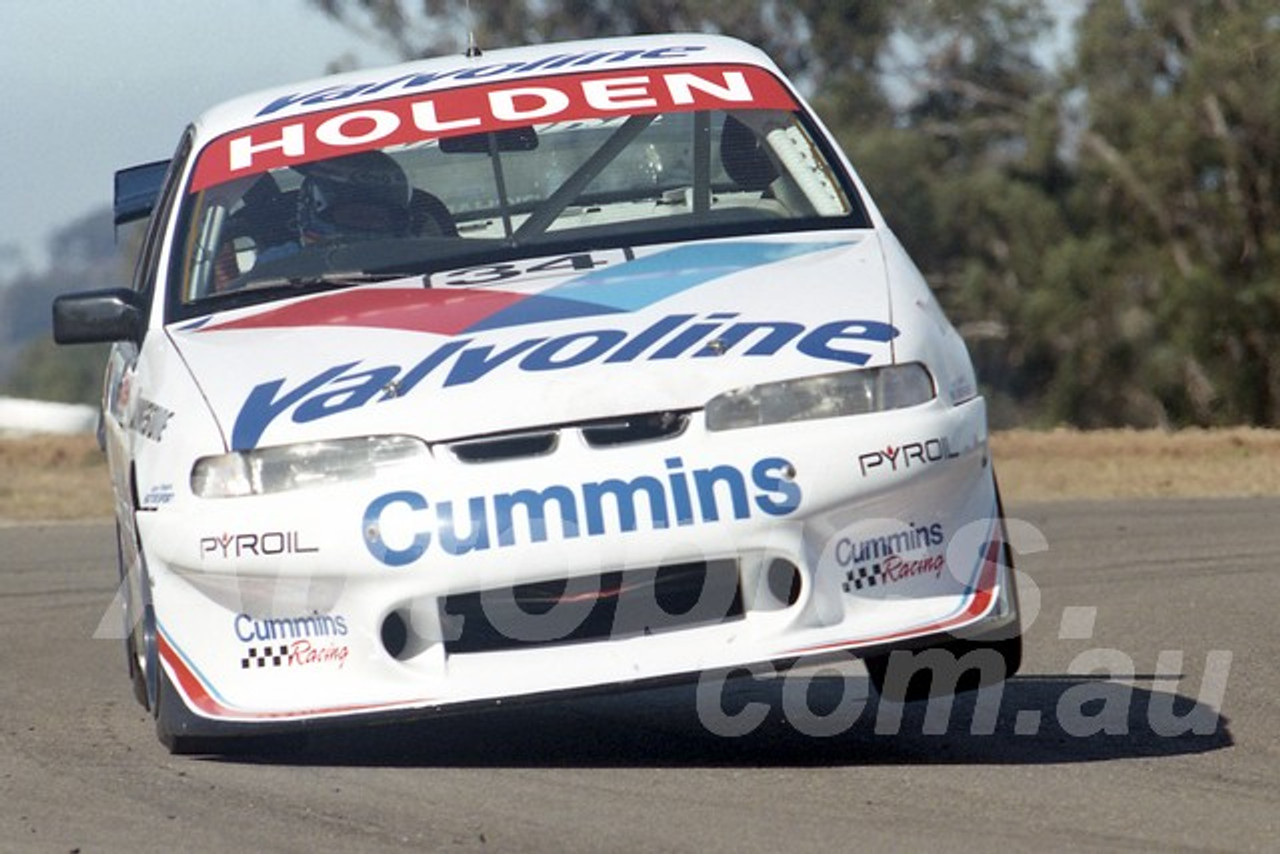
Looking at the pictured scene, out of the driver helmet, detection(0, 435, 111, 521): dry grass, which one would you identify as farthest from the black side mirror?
detection(0, 435, 111, 521): dry grass

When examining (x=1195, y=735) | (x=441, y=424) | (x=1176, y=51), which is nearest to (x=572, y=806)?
(x=441, y=424)

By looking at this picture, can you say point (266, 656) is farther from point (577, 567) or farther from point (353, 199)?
point (353, 199)

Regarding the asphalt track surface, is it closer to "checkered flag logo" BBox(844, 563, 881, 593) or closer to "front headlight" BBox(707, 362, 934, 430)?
"checkered flag logo" BBox(844, 563, 881, 593)

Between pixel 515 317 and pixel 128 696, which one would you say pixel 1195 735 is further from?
pixel 128 696

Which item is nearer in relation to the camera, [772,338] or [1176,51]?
[772,338]

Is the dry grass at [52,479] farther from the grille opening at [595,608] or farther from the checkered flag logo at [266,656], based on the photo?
the grille opening at [595,608]

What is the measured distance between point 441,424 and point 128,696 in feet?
7.26

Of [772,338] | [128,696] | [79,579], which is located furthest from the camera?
[79,579]

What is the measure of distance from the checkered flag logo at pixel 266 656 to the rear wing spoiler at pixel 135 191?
3.38m

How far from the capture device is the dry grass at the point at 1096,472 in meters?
14.2

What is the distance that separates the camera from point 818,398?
4930mm

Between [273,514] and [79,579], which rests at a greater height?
[273,514]

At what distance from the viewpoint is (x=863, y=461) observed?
487 cm

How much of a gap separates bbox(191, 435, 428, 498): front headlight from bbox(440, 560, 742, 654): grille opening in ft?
1.03
